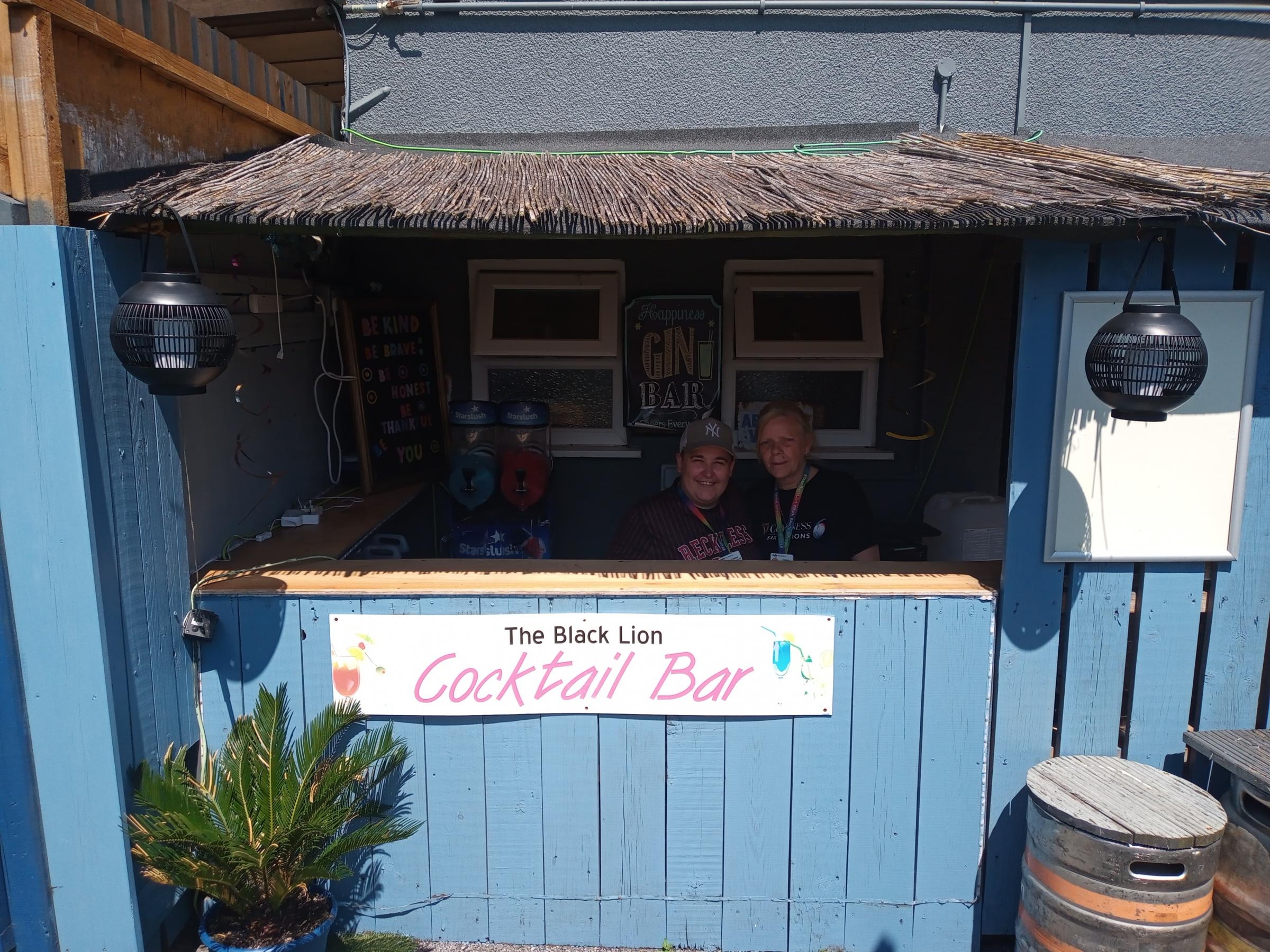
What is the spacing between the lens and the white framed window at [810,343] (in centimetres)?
522

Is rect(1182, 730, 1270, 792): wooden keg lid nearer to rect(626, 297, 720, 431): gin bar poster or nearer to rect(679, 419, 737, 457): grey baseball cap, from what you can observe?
rect(679, 419, 737, 457): grey baseball cap

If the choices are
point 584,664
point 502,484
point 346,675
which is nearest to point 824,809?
point 584,664

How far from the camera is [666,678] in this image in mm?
3203

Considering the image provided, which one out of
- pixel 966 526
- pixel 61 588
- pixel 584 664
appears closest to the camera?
pixel 61 588

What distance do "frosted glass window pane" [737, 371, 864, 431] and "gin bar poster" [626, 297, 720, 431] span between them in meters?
0.23

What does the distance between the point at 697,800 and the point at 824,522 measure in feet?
5.04

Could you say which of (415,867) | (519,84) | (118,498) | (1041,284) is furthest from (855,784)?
(519,84)

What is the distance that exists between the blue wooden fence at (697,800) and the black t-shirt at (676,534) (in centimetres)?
90

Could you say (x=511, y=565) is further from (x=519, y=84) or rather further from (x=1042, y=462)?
(x=519, y=84)

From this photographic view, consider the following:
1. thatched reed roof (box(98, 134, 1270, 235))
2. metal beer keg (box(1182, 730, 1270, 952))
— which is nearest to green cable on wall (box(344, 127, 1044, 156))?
thatched reed roof (box(98, 134, 1270, 235))

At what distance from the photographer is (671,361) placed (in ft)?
17.4

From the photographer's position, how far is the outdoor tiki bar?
269 centimetres

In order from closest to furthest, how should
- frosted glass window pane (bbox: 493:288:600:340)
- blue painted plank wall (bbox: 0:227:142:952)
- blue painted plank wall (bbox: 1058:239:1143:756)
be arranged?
1. blue painted plank wall (bbox: 0:227:142:952)
2. blue painted plank wall (bbox: 1058:239:1143:756)
3. frosted glass window pane (bbox: 493:288:600:340)

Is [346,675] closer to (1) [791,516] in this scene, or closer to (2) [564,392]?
(1) [791,516]
